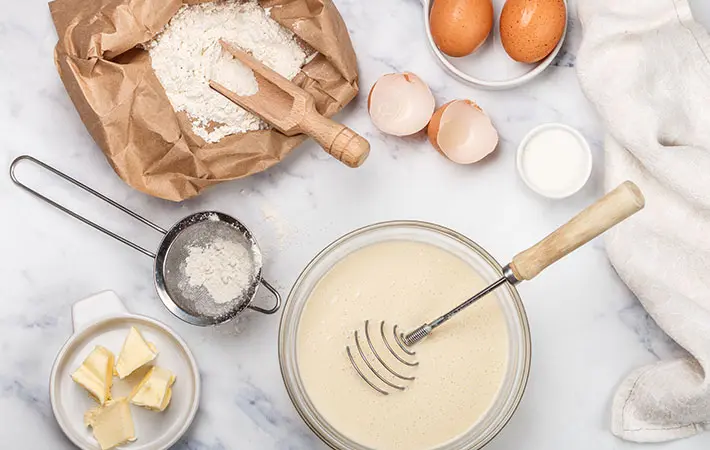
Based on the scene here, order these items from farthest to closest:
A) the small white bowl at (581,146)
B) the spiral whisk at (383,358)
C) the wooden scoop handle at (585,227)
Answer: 1. the small white bowl at (581,146)
2. the spiral whisk at (383,358)
3. the wooden scoop handle at (585,227)

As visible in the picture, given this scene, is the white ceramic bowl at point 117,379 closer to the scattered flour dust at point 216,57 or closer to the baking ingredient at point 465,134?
the scattered flour dust at point 216,57

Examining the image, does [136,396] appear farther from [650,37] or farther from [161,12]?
[650,37]

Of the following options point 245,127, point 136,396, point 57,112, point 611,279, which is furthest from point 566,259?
point 57,112

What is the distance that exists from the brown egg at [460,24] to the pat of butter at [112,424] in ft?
2.61

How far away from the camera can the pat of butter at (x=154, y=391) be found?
1381 mm

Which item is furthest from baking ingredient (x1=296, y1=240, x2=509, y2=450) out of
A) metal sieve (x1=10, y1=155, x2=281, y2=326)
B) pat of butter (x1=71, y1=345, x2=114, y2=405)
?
pat of butter (x1=71, y1=345, x2=114, y2=405)

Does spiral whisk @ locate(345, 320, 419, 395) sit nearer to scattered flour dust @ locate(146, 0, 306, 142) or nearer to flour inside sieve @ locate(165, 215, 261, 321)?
flour inside sieve @ locate(165, 215, 261, 321)

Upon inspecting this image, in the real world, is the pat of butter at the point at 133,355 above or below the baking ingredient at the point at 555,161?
below

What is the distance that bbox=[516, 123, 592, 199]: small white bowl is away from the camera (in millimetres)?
1412

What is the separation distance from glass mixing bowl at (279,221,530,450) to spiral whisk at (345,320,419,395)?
0.32 feet

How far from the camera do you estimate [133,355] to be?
4.60ft

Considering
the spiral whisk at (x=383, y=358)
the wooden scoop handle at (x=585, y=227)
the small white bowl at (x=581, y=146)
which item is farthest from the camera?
the small white bowl at (x=581, y=146)

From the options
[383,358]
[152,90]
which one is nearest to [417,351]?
[383,358]

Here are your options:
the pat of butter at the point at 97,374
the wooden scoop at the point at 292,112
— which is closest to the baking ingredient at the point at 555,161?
the wooden scoop at the point at 292,112
